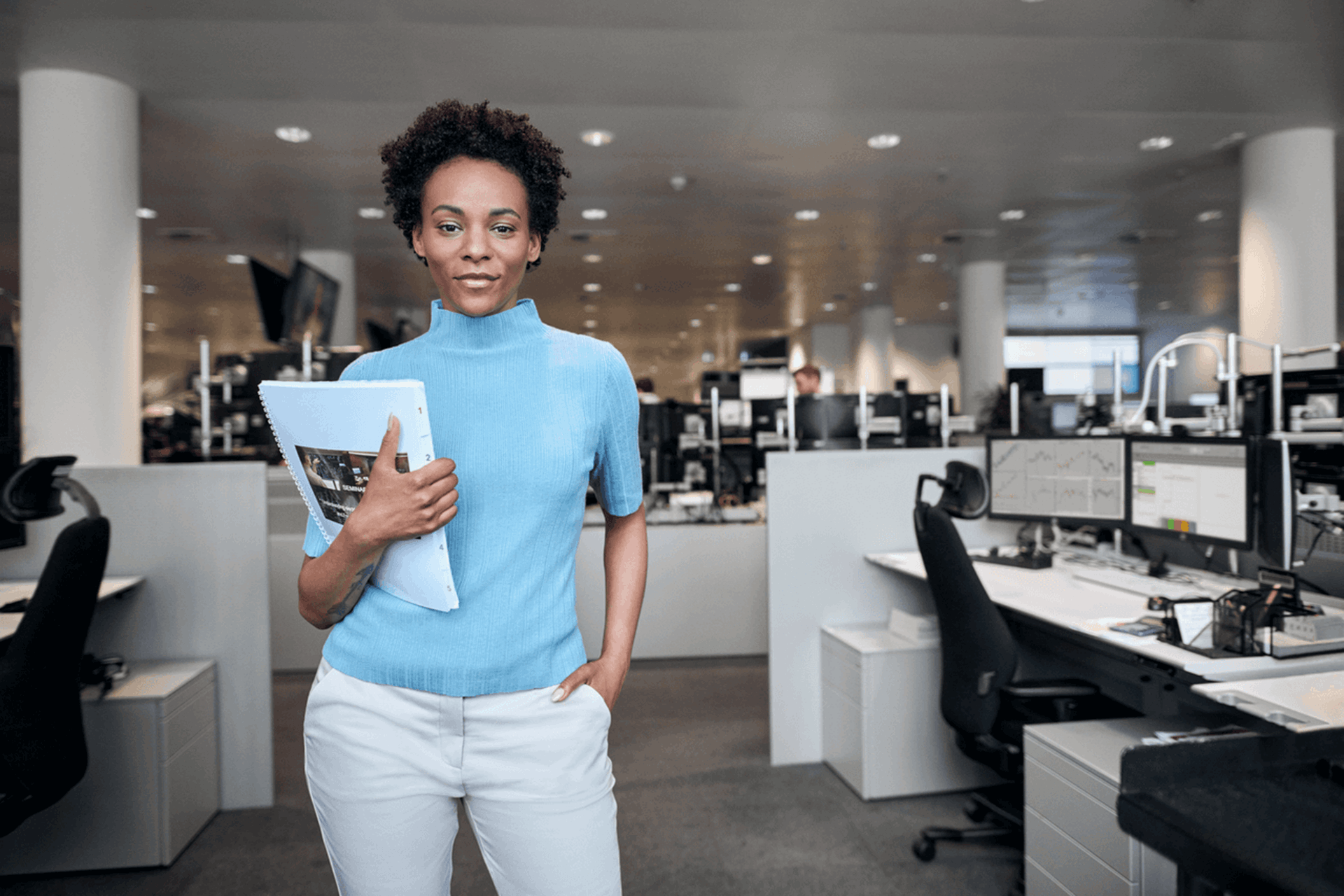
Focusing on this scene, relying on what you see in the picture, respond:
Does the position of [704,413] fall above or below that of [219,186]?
below

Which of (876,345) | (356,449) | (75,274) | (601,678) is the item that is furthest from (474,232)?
(876,345)

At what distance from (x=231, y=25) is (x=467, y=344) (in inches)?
127

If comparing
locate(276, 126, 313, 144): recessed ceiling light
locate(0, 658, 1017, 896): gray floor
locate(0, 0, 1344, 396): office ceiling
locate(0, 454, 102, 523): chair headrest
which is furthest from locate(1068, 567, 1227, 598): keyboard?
locate(276, 126, 313, 144): recessed ceiling light

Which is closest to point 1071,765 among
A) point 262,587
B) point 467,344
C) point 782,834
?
point 782,834

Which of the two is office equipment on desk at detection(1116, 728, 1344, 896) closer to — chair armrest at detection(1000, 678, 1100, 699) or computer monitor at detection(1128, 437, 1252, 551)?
chair armrest at detection(1000, 678, 1100, 699)

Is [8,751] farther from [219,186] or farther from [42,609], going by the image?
[219,186]

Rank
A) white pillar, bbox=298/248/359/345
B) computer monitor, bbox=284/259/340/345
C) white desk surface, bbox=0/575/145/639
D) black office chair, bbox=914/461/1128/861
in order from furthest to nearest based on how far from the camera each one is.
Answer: white pillar, bbox=298/248/359/345
computer monitor, bbox=284/259/340/345
white desk surface, bbox=0/575/145/639
black office chair, bbox=914/461/1128/861

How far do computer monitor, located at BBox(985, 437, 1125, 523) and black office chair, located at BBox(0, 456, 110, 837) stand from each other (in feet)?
9.16

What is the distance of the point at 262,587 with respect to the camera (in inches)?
104

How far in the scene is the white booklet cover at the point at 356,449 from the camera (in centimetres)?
75

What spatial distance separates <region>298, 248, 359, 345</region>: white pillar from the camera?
730cm

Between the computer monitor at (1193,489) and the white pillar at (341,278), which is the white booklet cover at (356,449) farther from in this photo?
the white pillar at (341,278)

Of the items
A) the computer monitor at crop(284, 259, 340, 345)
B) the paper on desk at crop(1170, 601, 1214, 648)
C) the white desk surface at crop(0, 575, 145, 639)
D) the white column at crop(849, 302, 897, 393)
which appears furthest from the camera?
the white column at crop(849, 302, 897, 393)

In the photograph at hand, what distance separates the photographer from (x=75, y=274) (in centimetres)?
357
